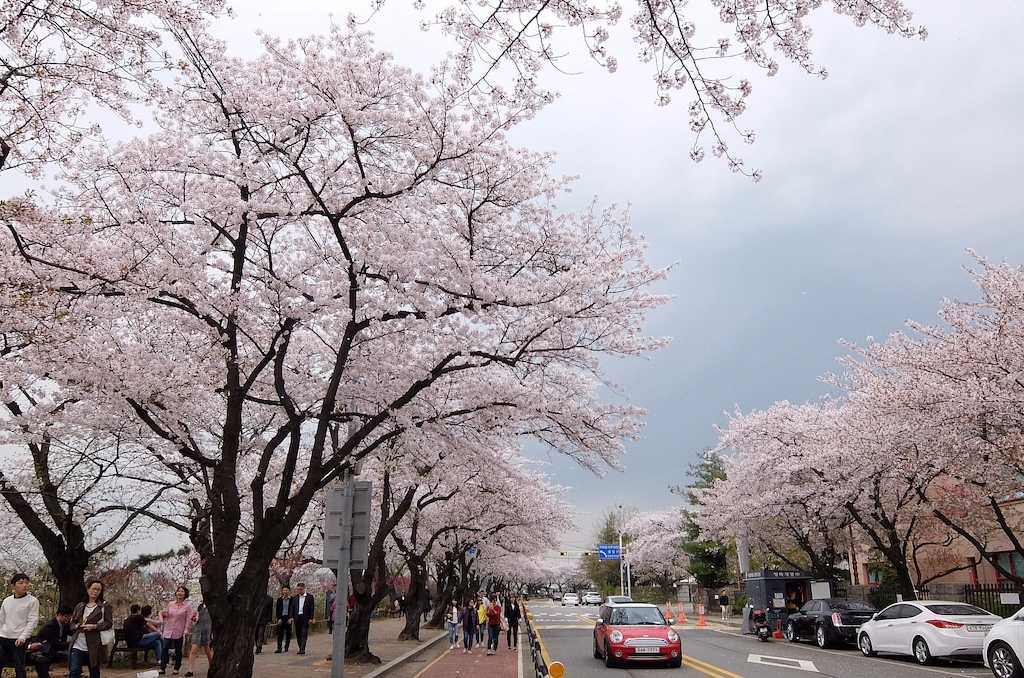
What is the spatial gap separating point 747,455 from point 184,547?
80.5 feet

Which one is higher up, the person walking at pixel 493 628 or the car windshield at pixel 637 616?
the car windshield at pixel 637 616

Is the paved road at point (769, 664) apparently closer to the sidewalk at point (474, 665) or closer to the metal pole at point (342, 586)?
the sidewalk at point (474, 665)

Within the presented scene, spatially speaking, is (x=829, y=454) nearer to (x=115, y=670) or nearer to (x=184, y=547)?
(x=115, y=670)

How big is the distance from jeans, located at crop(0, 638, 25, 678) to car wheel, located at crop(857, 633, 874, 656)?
18.8m

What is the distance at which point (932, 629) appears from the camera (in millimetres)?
16297

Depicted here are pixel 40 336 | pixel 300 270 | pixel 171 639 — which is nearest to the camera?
pixel 40 336

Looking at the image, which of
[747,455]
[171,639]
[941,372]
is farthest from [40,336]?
[747,455]

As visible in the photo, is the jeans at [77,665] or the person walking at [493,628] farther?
the person walking at [493,628]

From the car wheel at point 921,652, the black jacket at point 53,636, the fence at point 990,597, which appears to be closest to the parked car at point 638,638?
the car wheel at point 921,652

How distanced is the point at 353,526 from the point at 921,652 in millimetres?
14253

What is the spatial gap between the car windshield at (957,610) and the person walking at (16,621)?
18017 mm

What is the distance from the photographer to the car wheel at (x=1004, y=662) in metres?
11.8

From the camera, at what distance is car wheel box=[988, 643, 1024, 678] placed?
1184 cm

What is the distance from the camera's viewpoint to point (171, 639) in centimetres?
1493
